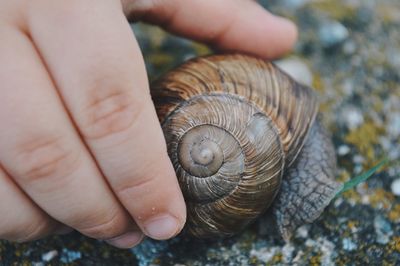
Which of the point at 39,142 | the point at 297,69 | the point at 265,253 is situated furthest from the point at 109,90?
the point at 297,69

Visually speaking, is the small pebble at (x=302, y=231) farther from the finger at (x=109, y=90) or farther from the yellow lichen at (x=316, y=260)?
the finger at (x=109, y=90)

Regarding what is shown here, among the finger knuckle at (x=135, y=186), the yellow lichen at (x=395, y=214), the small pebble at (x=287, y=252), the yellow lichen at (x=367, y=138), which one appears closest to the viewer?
the finger knuckle at (x=135, y=186)

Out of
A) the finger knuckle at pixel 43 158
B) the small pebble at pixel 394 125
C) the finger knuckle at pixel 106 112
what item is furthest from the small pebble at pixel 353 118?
the finger knuckle at pixel 43 158

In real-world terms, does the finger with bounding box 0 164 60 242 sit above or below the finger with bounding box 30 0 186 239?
below

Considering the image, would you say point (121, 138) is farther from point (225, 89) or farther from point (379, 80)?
point (379, 80)

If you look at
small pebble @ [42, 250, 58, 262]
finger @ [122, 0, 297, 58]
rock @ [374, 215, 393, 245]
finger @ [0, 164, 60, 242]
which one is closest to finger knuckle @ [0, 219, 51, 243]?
finger @ [0, 164, 60, 242]

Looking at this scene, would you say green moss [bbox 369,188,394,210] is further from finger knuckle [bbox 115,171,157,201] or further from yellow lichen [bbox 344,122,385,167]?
finger knuckle [bbox 115,171,157,201]
